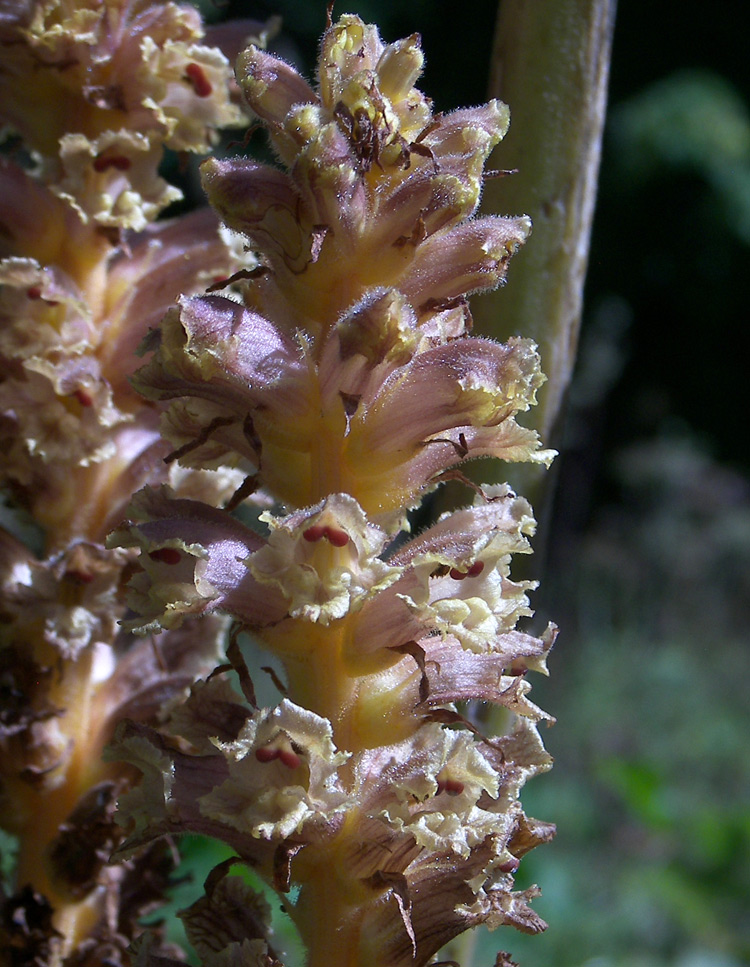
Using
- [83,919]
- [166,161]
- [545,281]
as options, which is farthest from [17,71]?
[166,161]

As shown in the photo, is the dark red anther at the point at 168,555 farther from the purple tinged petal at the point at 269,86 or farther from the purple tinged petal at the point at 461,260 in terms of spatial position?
the purple tinged petal at the point at 269,86

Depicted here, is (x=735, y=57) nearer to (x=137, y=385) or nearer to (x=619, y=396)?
(x=619, y=396)

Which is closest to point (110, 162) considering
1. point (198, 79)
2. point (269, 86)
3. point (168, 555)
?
point (198, 79)

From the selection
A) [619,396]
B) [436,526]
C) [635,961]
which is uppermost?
[436,526]

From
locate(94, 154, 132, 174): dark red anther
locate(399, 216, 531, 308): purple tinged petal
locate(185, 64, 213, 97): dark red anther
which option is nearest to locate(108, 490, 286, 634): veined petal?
locate(399, 216, 531, 308): purple tinged petal

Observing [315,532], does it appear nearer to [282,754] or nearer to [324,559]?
[324,559]
